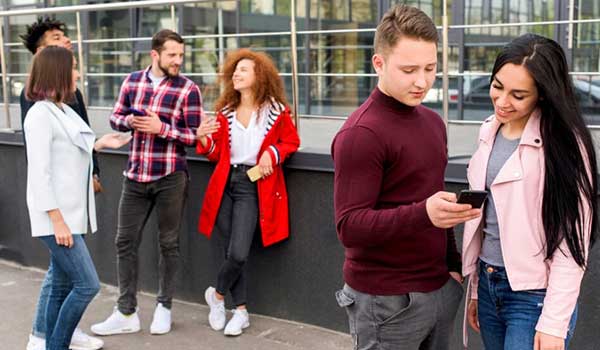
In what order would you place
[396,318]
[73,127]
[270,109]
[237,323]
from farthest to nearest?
[237,323] < [270,109] < [73,127] < [396,318]

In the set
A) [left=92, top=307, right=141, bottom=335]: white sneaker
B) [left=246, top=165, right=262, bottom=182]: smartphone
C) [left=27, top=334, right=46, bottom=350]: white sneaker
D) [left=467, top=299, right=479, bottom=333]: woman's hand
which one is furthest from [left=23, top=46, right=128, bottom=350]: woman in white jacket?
[left=467, top=299, right=479, bottom=333]: woman's hand

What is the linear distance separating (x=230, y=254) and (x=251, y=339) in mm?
557

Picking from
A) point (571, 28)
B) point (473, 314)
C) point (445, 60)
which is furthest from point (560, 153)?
point (571, 28)

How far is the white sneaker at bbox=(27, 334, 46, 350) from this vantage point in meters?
4.64

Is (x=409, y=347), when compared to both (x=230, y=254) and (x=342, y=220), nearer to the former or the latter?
(x=342, y=220)

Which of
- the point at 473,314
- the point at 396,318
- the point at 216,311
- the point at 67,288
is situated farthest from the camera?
the point at 216,311

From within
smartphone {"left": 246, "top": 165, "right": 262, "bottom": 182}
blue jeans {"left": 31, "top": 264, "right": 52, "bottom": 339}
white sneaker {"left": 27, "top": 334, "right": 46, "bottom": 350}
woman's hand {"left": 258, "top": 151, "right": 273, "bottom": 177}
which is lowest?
white sneaker {"left": 27, "top": 334, "right": 46, "bottom": 350}

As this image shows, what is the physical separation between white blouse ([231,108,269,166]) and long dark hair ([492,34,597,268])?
7.94 feet

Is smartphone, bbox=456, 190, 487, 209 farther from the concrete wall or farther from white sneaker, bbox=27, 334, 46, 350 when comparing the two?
white sneaker, bbox=27, 334, 46, 350

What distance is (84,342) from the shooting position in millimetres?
4816

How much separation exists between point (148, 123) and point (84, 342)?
1.40 metres

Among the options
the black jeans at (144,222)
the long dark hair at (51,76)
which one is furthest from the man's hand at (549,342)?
the black jeans at (144,222)

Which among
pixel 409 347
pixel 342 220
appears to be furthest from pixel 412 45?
pixel 409 347

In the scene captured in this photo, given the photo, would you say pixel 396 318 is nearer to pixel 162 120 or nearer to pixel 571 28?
pixel 162 120
